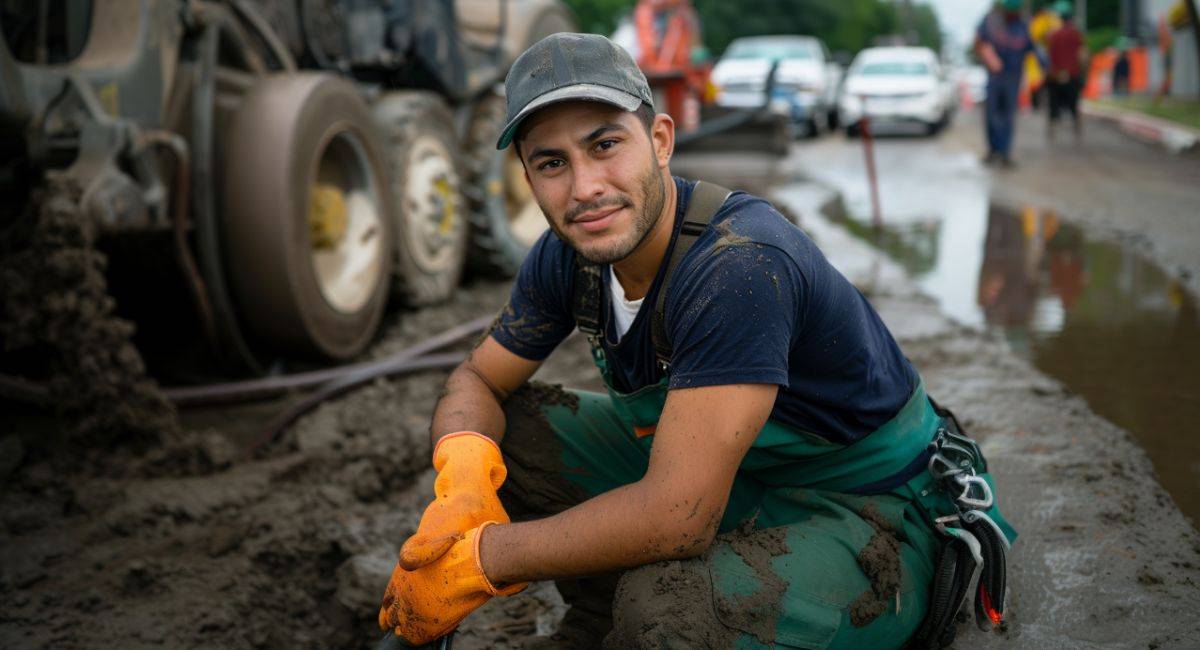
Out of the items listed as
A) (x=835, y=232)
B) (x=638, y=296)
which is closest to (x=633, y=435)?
(x=638, y=296)

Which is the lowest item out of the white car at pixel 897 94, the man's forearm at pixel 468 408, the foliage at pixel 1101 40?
the foliage at pixel 1101 40

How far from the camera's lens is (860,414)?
2.18 meters

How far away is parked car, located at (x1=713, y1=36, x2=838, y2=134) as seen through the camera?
16266 millimetres

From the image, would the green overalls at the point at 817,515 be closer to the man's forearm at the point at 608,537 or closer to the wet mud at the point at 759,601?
the wet mud at the point at 759,601

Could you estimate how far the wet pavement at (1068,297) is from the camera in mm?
3584

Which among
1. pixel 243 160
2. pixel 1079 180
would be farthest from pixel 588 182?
pixel 1079 180

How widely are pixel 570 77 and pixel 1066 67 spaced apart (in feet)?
44.2

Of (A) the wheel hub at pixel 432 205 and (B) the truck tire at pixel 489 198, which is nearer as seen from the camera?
(A) the wheel hub at pixel 432 205

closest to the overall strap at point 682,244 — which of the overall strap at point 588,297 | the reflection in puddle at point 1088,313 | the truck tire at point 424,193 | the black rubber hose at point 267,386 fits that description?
the overall strap at point 588,297

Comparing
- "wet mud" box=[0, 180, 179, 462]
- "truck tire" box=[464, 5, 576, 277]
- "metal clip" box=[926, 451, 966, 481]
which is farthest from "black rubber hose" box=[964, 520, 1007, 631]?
"truck tire" box=[464, 5, 576, 277]

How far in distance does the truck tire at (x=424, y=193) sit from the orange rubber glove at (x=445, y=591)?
335 centimetres

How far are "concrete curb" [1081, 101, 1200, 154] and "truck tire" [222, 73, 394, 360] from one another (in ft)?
35.2

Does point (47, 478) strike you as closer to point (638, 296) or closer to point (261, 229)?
point (261, 229)

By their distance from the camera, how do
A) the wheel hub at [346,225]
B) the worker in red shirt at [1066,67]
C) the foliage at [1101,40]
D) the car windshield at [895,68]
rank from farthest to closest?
the foliage at [1101,40]
the car windshield at [895,68]
the worker in red shirt at [1066,67]
the wheel hub at [346,225]
